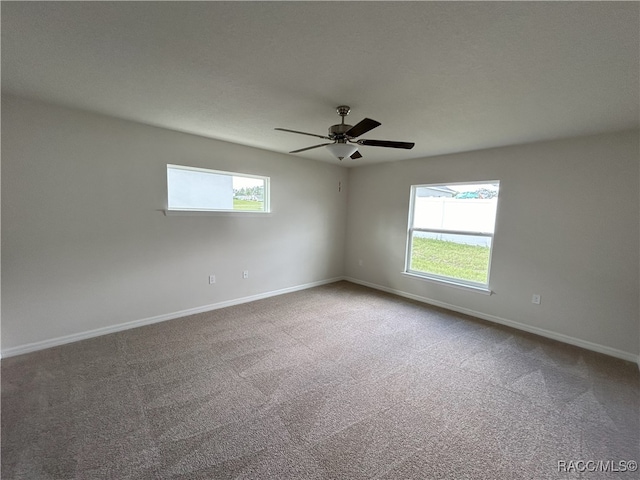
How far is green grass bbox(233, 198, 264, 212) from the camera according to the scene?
409 cm

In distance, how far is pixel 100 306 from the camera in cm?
302

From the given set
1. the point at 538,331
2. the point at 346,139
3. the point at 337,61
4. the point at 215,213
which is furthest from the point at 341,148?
the point at 538,331

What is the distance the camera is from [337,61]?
1.73 meters

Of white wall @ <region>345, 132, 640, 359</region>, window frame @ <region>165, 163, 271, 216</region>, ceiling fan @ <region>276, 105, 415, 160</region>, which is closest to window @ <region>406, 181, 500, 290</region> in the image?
white wall @ <region>345, 132, 640, 359</region>

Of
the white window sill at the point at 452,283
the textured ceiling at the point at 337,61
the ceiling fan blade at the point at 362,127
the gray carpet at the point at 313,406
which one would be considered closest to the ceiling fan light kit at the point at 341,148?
the ceiling fan blade at the point at 362,127

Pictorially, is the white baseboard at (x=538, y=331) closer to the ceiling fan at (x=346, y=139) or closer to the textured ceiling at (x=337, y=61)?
the textured ceiling at (x=337, y=61)

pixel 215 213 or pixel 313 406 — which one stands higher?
pixel 215 213

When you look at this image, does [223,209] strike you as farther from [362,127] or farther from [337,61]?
[337,61]

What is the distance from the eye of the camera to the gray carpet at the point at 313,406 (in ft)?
5.16

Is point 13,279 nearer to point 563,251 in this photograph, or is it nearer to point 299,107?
point 299,107

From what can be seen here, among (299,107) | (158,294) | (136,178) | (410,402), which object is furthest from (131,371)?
(299,107)

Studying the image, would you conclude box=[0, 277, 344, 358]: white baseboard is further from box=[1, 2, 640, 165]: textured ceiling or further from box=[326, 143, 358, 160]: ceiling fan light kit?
box=[326, 143, 358, 160]: ceiling fan light kit

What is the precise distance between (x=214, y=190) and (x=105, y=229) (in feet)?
4.46

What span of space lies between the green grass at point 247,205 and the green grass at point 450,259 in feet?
8.73
